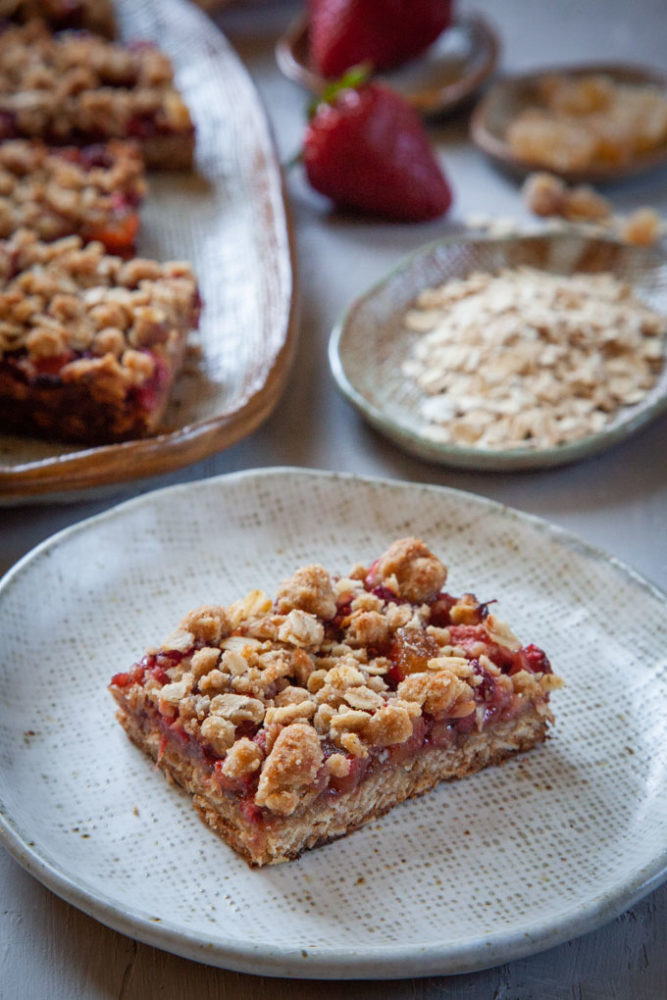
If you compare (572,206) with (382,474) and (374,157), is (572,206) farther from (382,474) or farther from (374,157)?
(382,474)

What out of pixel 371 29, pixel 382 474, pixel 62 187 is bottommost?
pixel 382 474

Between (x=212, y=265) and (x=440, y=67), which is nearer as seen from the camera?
(x=212, y=265)

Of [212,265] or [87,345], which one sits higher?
[87,345]

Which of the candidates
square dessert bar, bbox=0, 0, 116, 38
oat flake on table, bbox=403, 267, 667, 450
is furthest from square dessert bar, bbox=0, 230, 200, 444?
square dessert bar, bbox=0, 0, 116, 38

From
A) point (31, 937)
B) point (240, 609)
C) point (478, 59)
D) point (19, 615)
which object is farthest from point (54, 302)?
point (478, 59)

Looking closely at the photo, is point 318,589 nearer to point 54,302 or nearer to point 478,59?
point 54,302

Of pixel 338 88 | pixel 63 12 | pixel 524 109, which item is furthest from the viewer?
pixel 63 12

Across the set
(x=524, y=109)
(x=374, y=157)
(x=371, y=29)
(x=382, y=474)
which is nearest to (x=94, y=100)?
(x=374, y=157)
